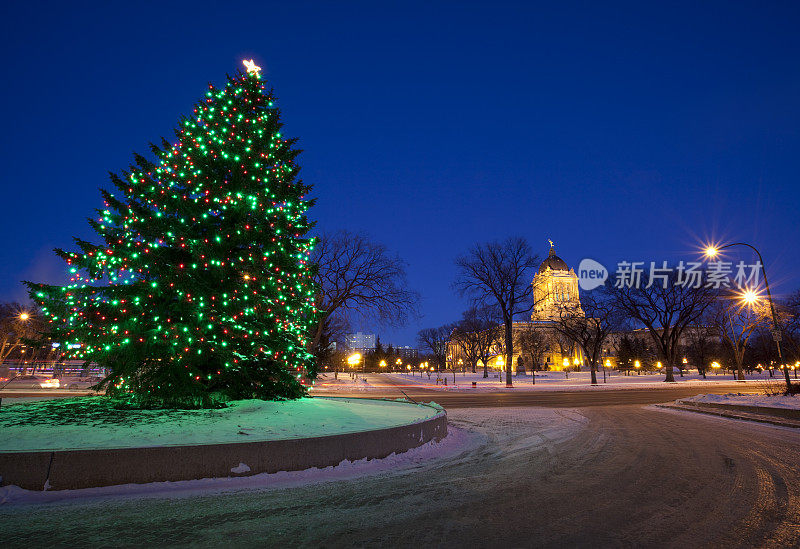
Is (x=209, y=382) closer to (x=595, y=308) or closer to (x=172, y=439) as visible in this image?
(x=172, y=439)

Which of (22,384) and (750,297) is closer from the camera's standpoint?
(22,384)

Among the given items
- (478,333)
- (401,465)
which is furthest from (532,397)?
(478,333)

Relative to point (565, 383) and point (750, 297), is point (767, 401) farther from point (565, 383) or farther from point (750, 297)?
point (565, 383)

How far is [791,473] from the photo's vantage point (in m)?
6.94

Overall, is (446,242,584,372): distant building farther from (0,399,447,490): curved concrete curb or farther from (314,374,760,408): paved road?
(0,399,447,490): curved concrete curb

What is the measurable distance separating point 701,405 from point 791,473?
1321cm

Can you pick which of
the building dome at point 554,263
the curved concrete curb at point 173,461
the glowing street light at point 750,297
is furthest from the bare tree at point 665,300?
the building dome at point 554,263

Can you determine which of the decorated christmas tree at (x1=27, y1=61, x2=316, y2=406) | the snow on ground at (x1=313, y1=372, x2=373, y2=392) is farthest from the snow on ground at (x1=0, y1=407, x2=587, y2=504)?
the snow on ground at (x1=313, y1=372, x2=373, y2=392)

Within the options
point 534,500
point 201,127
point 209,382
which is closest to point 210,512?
point 534,500

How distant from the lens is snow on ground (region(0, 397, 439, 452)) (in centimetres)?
652

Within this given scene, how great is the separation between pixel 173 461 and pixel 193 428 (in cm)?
162

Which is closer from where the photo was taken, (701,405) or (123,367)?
(123,367)

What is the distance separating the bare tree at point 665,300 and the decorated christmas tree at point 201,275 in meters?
46.2

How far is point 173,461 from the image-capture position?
6094mm
